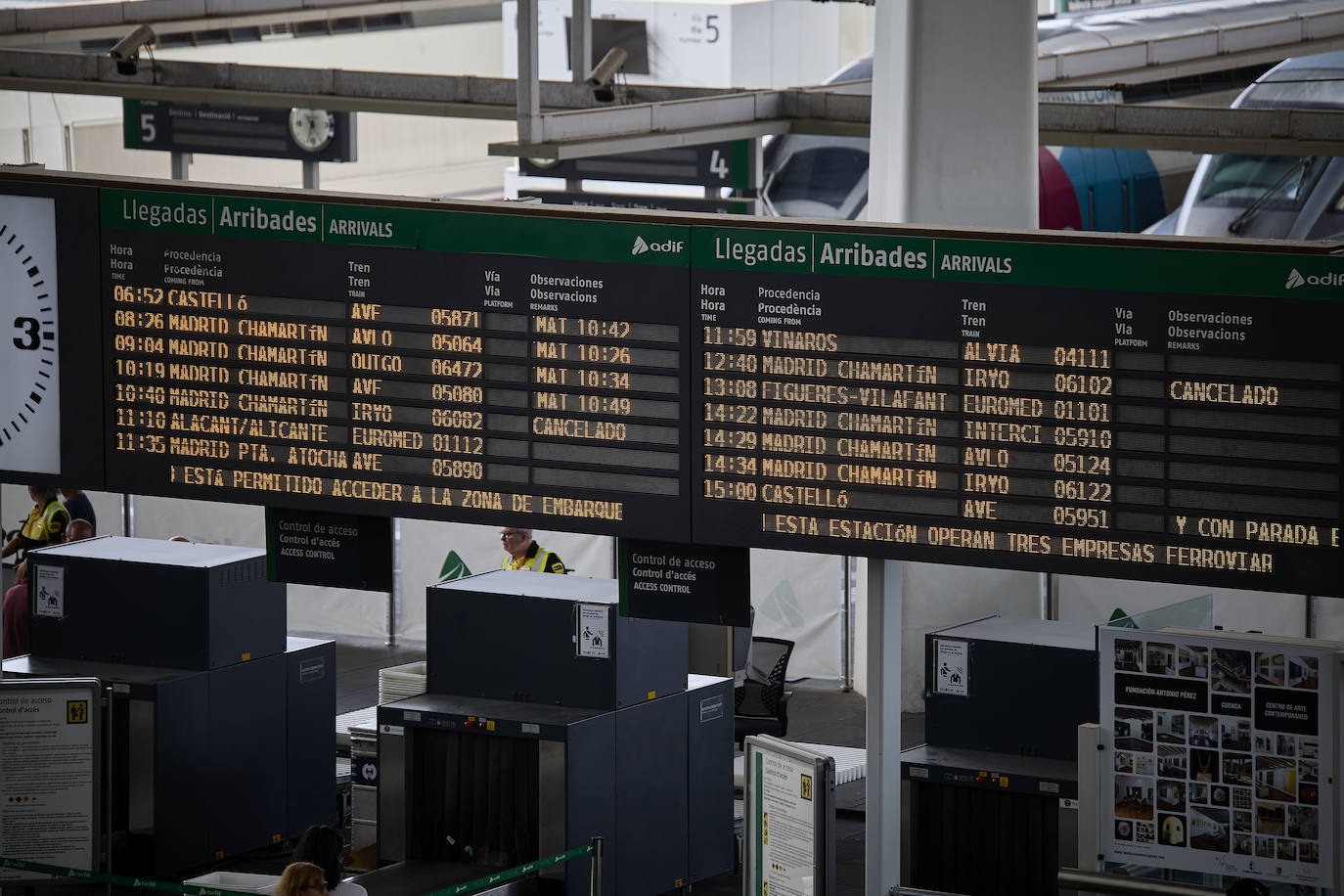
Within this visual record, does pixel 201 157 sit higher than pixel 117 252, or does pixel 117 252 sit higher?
pixel 201 157

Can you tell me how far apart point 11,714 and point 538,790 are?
2853 mm

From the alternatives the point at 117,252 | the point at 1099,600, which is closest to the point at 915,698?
the point at 1099,600

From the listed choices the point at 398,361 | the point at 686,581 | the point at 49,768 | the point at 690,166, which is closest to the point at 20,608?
the point at 49,768

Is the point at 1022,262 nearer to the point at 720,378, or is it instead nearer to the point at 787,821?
the point at 720,378

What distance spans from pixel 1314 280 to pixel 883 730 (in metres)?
2.68

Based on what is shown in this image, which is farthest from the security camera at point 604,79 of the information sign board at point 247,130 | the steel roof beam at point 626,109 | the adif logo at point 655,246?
the adif logo at point 655,246

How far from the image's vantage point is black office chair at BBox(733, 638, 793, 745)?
1373cm

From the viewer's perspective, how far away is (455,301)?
8672 mm

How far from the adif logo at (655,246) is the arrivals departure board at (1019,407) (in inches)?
3.5

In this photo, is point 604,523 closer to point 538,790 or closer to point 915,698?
point 538,790

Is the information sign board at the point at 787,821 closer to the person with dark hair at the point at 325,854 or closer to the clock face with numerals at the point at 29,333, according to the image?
the person with dark hair at the point at 325,854

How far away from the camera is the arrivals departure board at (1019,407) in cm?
742

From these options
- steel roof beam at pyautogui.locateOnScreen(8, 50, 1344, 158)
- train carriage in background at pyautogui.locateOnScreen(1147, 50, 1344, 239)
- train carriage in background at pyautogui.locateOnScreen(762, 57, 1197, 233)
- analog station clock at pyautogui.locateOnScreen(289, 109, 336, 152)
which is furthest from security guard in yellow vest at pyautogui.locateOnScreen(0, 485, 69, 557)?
train carriage in background at pyautogui.locateOnScreen(1147, 50, 1344, 239)

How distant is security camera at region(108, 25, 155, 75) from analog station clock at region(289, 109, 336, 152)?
391 centimetres
